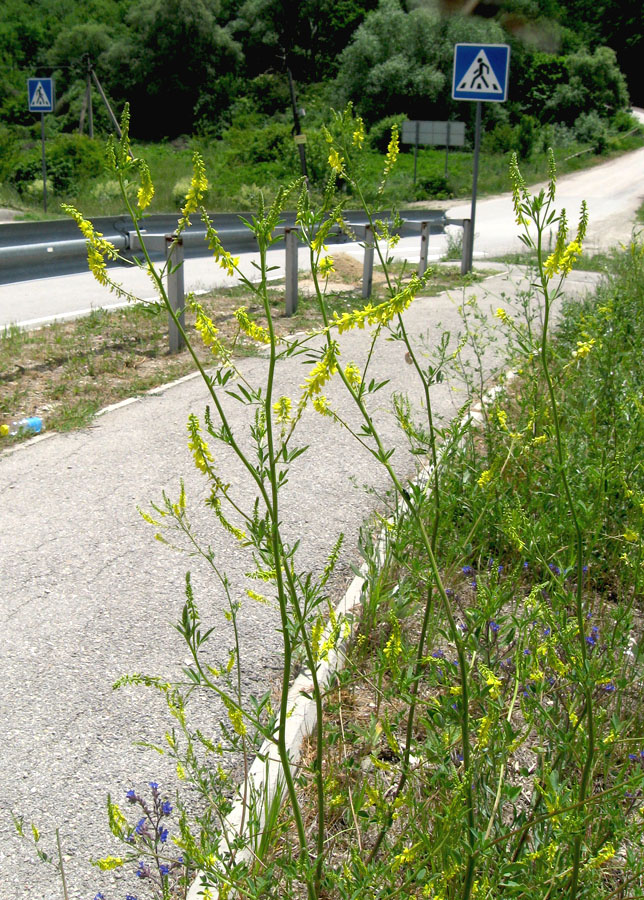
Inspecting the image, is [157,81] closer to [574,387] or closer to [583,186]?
[583,186]

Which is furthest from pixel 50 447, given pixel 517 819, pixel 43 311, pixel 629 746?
pixel 43 311

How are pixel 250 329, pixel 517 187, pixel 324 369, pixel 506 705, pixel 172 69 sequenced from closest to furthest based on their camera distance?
pixel 324 369, pixel 250 329, pixel 517 187, pixel 506 705, pixel 172 69

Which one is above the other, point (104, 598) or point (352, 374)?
point (352, 374)

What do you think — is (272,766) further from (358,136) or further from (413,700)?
(358,136)

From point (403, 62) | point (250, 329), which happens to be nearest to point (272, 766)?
point (250, 329)

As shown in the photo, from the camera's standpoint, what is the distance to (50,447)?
5301 mm

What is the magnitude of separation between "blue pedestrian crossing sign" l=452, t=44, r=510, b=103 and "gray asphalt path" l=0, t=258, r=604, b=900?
296 inches

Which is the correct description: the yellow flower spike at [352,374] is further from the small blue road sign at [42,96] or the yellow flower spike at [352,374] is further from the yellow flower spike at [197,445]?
the small blue road sign at [42,96]

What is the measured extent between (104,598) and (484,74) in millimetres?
10491

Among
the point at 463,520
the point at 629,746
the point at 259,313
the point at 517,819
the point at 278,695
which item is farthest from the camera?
the point at 259,313

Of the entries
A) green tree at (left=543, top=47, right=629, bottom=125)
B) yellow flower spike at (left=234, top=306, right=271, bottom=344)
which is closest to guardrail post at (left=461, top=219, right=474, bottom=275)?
yellow flower spike at (left=234, top=306, right=271, bottom=344)

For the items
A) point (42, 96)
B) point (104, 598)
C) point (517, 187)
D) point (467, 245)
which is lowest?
point (104, 598)

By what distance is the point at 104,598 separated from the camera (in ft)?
11.8

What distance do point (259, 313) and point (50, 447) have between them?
15.0 ft
